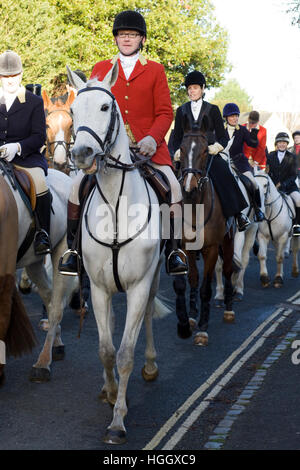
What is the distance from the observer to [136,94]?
7117 mm

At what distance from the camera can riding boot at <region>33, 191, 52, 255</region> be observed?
8086 millimetres

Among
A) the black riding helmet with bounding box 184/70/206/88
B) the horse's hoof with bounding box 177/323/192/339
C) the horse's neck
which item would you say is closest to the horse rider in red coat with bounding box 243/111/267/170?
the black riding helmet with bounding box 184/70/206/88

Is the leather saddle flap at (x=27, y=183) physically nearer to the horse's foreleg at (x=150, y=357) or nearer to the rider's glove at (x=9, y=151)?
the rider's glove at (x=9, y=151)

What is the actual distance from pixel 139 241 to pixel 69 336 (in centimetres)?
366

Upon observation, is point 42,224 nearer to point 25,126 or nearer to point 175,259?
point 25,126

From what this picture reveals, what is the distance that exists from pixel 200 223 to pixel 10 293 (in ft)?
11.7

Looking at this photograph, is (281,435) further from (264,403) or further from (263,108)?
(263,108)

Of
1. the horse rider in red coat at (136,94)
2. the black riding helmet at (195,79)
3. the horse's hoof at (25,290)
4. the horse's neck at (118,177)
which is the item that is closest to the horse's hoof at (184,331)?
the horse rider in red coat at (136,94)

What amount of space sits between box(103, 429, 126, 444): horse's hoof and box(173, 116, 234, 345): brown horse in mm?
3455

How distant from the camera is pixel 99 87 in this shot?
5.93 m

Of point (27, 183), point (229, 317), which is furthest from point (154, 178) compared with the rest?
point (229, 317)

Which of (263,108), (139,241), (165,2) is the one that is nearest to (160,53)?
(165,2)

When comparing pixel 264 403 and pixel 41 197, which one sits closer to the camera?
pixel 264 403

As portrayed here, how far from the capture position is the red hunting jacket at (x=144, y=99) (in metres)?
7.10
